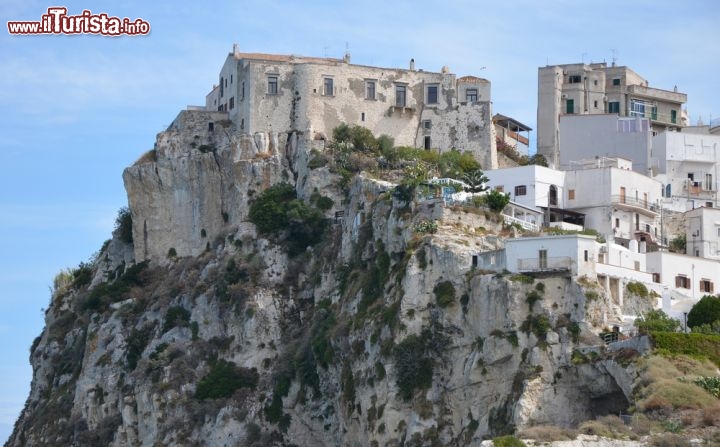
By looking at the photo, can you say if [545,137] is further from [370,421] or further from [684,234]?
[370,421]

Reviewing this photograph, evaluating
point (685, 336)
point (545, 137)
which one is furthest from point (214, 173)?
point (685, 336)

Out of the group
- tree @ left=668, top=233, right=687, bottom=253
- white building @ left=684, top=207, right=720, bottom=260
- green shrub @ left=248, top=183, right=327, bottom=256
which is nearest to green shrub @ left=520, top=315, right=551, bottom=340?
white building @ left=684, top=207, right=720, bottom=260

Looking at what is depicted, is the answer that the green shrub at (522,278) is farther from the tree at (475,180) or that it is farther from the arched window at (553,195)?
the arched window at (553,195)

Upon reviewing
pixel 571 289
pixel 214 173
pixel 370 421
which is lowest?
pixel 370 421

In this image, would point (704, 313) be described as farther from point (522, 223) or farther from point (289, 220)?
point (289, 220)

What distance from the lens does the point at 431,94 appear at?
335 ft

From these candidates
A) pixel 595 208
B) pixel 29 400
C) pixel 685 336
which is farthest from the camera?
pixel 29 400

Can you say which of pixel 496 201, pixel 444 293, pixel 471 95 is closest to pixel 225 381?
pixel 444 293

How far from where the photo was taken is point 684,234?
3733 inches

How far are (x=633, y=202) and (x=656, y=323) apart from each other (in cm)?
1650

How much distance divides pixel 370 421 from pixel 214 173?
24.6 meters

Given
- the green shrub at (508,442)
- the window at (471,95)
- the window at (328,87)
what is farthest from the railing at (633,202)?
the green shrub at (508,442)

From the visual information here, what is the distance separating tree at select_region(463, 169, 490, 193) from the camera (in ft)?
291

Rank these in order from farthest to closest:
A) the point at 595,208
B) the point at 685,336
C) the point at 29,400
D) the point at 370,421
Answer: the point at 29,400, the point at 595,208, the point at 370,421, the point at 685,336
